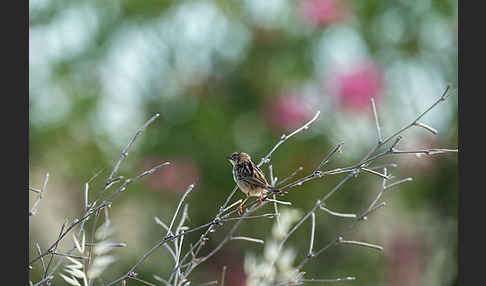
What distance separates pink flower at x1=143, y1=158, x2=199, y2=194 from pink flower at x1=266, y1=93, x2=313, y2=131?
727 mm

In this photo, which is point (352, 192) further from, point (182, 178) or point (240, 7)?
point (240, 7)

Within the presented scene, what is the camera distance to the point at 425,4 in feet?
18.0

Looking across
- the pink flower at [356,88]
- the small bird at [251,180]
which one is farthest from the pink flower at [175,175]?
the small bird at [251,180]

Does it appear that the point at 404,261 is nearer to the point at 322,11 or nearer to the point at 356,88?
the point at 356,88

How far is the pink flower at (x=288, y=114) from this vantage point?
500 centimetres

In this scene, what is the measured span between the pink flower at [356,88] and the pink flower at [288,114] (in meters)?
0.29

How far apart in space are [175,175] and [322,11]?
182 centimetres

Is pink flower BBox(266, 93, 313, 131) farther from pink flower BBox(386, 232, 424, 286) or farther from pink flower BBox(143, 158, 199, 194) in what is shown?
pink flower BBox(386, 232, 424, 286)

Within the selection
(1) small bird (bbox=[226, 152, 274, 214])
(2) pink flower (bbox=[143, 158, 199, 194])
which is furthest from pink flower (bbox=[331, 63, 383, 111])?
(1) small bird (bbox=[226, 152, 274, 214])

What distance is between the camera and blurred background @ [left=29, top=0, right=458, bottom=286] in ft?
16.5

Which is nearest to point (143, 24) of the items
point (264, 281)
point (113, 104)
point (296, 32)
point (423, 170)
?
point (113, 104)

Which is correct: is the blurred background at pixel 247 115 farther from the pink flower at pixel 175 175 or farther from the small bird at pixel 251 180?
the small bird at pixel 251 180

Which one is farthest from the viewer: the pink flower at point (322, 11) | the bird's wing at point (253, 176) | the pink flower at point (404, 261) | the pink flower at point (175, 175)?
the pink flower at point (322, 11)

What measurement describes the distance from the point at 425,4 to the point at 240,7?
63.1 inches
